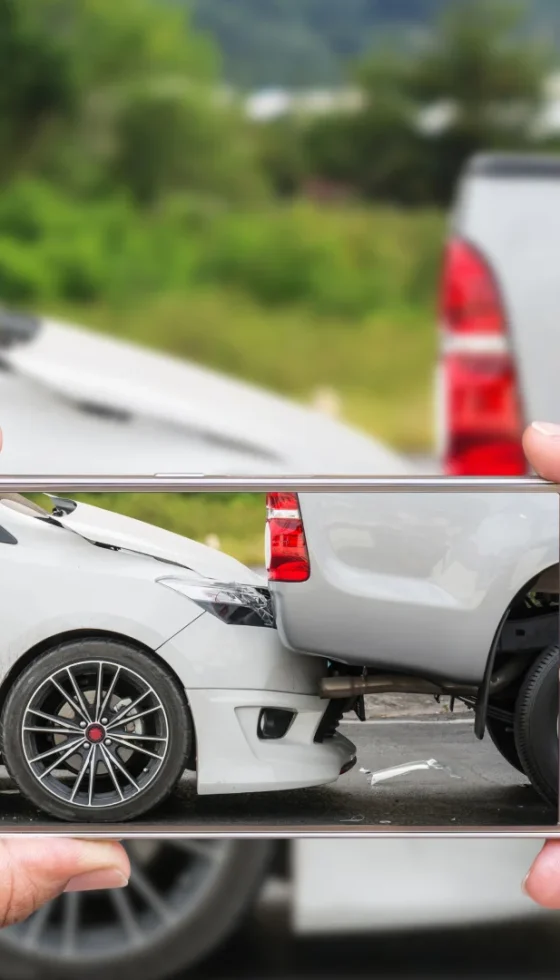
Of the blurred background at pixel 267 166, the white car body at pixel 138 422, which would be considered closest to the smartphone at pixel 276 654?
the white car body at pixel 138 422

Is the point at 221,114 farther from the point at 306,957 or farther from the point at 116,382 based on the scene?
the point at 306,957

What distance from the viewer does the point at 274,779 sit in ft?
2.94

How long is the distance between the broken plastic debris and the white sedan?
0.03 metres

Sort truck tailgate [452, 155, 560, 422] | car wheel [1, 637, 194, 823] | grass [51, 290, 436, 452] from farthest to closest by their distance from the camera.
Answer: grass [51, 290, 436, 452], truck tailgate [452, 155, 560, 422], car wheel [1, 637, 194, 823]

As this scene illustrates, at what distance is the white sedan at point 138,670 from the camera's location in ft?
2.86

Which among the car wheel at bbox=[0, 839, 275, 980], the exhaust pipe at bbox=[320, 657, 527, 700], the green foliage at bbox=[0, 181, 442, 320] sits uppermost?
the green foliage at bbox=[0, 181, 442, 320]

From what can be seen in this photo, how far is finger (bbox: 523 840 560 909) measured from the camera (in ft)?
3.17

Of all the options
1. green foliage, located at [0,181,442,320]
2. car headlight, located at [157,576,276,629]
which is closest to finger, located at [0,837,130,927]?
car headlight, located at [157,576,276,629]

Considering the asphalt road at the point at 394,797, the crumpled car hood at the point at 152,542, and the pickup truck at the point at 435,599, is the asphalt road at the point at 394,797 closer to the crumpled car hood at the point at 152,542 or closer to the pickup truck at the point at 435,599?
the pickup truck at the point at 435,599

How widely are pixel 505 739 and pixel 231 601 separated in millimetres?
234

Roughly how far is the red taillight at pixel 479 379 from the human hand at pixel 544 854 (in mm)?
976

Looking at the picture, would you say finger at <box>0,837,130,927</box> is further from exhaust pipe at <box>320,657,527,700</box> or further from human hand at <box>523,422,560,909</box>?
human hand at <box>523,422,560,909</box>

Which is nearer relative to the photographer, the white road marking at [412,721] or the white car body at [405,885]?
the white road marking at [412,721]

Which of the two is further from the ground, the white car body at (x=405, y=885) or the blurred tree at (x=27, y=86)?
the blurred tree at (x=27, y=86)
